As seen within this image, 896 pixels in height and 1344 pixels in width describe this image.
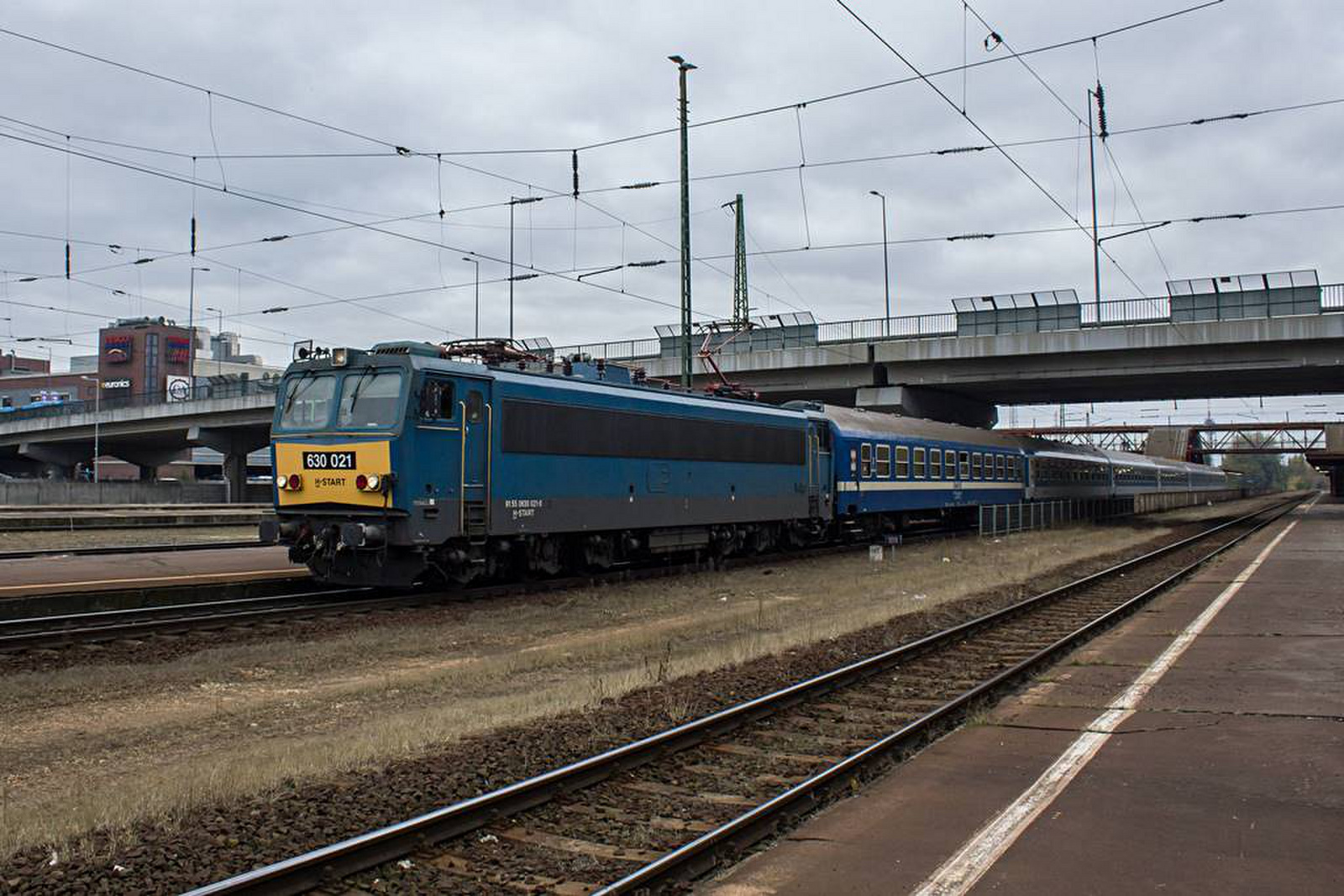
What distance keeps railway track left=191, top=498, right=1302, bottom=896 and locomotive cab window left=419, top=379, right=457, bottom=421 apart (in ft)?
24.5

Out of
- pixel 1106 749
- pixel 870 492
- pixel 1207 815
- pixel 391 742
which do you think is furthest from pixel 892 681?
pixel 870 492

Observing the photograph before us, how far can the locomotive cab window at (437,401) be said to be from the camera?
15555mm

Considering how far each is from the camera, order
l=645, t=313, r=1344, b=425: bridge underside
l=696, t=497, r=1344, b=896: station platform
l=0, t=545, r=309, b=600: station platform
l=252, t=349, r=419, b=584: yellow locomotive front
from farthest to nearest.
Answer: l=645, t=313, r=1344, b=425: bridge underside, l=0, t=545, r=309, b=600: station platform, l=252, t=349, r=419, b=584: yellow locomotive front, l=696, t=497, r=1344, b=896: station platform

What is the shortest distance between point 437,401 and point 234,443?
64.2 meters

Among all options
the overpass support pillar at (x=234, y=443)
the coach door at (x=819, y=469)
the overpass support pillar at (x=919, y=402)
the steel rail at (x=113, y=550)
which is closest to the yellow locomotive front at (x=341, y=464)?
the steel rail at (x=113, y=550)

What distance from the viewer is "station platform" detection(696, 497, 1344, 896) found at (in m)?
5.68

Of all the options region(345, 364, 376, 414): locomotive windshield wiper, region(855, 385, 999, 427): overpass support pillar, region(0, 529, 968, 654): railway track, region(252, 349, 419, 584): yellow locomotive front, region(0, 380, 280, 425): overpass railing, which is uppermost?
region(0, 380, 280, 425): overpass railing

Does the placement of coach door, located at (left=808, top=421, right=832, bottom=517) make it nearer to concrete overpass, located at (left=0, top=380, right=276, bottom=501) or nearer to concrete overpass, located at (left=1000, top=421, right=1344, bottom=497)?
concrete overpass, located at (left=0, top=380, right=276, bottom=501)

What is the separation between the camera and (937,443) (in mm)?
34625

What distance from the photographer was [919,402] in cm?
4606

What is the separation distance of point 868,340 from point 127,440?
61.7m

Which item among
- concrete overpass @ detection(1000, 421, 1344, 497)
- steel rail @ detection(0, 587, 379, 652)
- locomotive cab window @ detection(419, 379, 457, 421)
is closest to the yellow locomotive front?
locomotive cab window @ detection(419, 379, 457, 421)

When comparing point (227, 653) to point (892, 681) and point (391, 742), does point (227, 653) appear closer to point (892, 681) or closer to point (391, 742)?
point (391, 742)

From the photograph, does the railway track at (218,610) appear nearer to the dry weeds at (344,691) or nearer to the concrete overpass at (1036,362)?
the dry weeds at (344,691)
